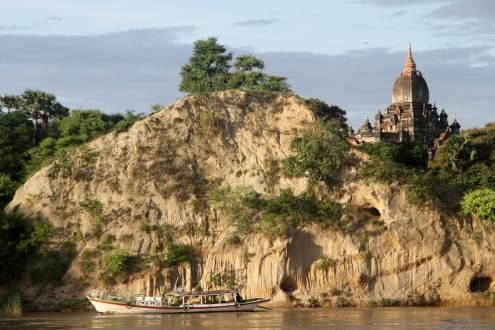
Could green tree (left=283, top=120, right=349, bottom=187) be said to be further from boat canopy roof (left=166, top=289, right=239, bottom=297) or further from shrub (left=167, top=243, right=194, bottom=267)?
boat canopy roof (left=166, top=289, right=239, bottom=297)

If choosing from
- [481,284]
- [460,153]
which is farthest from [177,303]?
[460,153]

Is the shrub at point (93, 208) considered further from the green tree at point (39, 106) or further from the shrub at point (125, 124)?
the green tree at point (39, 106)

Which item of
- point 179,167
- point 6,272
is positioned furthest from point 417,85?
point 6,272

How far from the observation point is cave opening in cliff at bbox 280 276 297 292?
131 ft

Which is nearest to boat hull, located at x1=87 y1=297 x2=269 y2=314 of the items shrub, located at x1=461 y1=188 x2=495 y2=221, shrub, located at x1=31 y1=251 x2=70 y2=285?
shrub, located at x1=31 y1=251 x2=70 y2=285

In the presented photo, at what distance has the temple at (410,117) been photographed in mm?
99688

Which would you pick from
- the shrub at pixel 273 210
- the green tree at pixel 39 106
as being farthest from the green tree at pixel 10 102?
the shrub at pixel 273 210

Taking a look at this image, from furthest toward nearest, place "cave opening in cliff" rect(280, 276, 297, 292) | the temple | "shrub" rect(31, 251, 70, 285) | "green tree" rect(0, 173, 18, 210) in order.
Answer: the temple < "green tree" rect(0, 173, 18, 210) < "shrub" rect(31, 251, 70, 285) < "cave opening in cliff" rect(280, 276, 297, 292)

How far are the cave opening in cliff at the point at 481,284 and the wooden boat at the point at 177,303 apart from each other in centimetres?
937

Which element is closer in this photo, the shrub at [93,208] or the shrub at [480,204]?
the shrub at [480,204]

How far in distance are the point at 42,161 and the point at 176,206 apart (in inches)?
389

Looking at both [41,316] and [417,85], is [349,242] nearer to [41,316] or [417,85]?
[41,316]

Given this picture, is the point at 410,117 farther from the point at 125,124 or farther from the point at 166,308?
the point at 166,308

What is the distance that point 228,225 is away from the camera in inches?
1635
